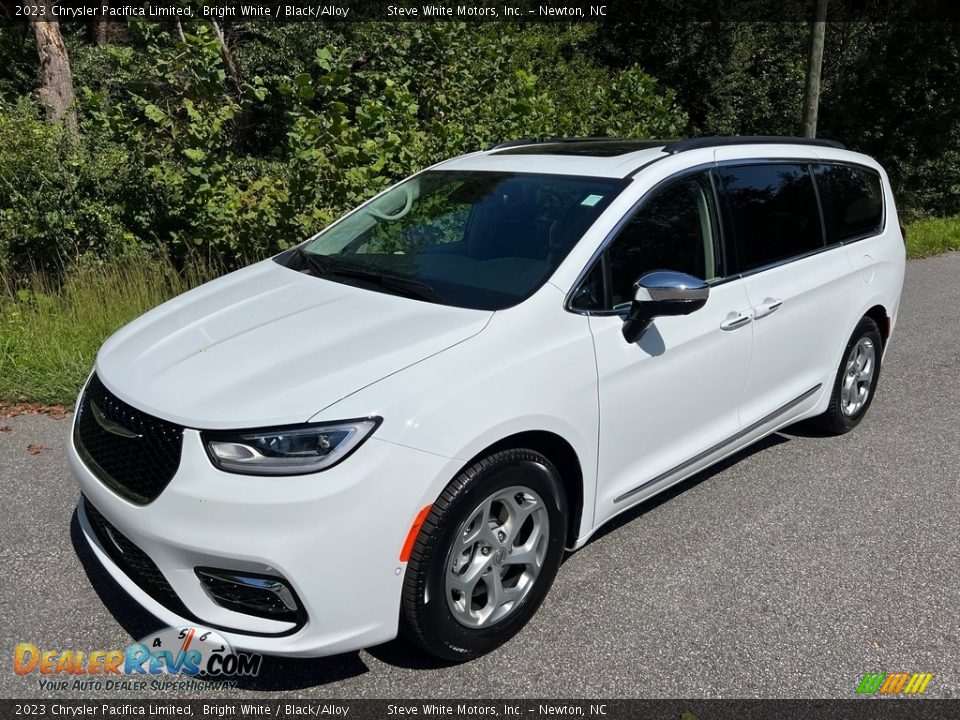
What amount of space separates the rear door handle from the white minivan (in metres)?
0.04

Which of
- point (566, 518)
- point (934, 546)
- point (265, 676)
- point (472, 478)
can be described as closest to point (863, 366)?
point (934, 546)

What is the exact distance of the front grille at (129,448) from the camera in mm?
2605

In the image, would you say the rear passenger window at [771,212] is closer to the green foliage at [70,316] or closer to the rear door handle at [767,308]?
the rear door handle at [767,308]

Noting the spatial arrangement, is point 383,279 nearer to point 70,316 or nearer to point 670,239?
point 670,239

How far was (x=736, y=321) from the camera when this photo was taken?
12.2ft

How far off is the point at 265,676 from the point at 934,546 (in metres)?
3.00

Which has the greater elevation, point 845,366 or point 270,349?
point 270,349

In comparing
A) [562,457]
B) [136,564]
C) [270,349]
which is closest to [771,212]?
[562,457]

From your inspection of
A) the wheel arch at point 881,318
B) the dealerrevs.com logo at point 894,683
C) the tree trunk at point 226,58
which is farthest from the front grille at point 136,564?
the tree trunk at point 226,58

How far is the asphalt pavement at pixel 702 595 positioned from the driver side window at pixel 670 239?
121cm

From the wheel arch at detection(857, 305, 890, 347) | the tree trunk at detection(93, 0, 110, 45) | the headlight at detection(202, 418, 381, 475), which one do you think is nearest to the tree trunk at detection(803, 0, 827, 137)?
the wheel arch at detection(857, 305, 890, 347)

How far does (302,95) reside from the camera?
260 inches

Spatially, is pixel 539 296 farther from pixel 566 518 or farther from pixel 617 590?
pixel 617 590

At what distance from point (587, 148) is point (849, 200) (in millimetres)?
1782
